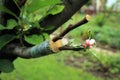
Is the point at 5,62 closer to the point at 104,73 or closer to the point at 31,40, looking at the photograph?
the point at 31,40

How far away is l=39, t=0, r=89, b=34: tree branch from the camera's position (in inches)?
58.8

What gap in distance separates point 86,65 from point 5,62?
5.05 meters

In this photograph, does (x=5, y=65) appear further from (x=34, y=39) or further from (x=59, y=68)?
(x=59, y=68)

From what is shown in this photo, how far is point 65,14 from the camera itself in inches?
59.8

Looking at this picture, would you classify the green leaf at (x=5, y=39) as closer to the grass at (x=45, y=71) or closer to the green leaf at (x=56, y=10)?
→ the green leaf at (x=56, y=10)

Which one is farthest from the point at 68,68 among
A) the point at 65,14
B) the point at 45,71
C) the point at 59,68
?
the point at 65,14

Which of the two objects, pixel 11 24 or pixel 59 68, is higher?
pixel 11 24

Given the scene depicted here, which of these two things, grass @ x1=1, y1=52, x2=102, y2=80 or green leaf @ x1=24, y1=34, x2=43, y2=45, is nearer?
green leaf @ x1=24, y1=34, x2=43, y2=45

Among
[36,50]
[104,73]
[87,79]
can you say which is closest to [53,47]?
[36,50]

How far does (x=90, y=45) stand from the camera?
1.15 m

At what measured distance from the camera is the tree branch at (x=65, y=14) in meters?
1.49

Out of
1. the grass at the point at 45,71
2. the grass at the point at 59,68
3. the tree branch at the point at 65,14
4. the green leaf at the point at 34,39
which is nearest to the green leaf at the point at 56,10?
the tree branch at the point at 65,14

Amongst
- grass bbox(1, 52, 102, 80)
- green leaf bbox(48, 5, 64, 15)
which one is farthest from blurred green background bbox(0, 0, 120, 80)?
green leaf bbox(48, 5, 64, 15)

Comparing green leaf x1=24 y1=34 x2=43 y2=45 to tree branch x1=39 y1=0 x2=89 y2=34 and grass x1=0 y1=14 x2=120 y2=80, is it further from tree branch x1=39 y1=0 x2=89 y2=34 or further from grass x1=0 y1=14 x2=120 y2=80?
grass x1=0 y1=14 x2=120 y2=80
